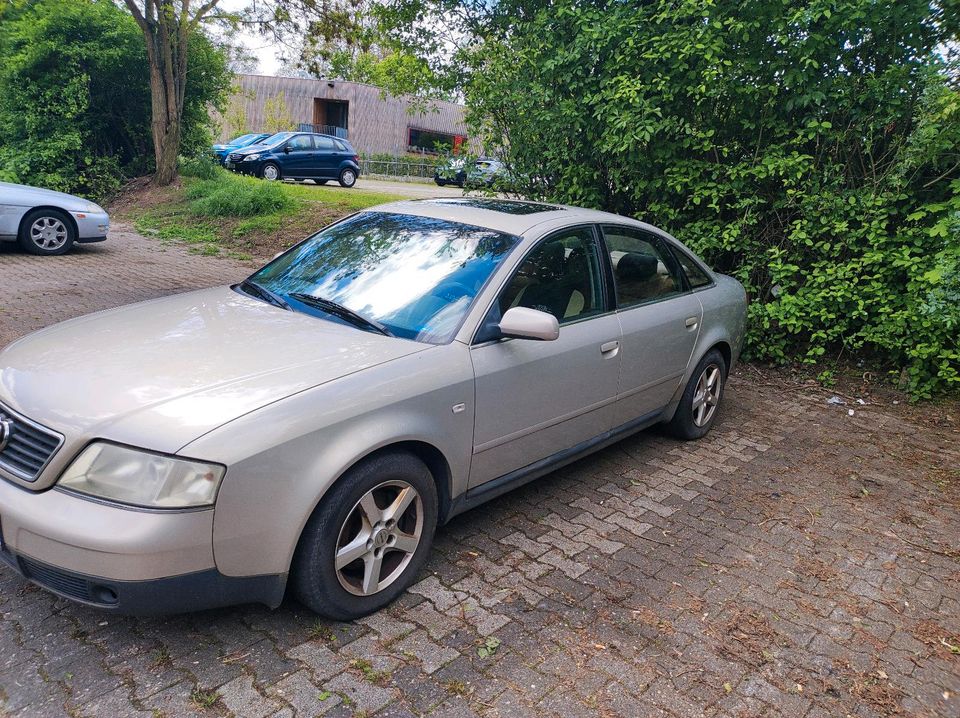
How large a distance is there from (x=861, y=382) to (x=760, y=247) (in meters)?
1.57

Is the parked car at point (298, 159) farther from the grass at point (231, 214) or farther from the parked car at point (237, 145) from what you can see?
the grass at point (231, 214)

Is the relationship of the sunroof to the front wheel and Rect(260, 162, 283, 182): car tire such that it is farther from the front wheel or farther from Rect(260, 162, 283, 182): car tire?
the front wheel

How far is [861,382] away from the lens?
690 cm

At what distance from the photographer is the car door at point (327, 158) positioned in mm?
23344

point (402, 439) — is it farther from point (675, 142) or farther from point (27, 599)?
point (675, 142)

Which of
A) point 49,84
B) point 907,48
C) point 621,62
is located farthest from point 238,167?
point 907,48

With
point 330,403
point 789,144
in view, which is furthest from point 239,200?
point 330,403

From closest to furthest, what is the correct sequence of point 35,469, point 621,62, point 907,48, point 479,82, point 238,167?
point 35,469 < point 907,48 < point 621,62 < point 479,82 < point 238,167

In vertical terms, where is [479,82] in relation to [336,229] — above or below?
above

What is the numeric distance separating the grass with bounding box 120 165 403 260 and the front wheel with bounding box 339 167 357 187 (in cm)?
836

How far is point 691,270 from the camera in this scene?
5.16 metres

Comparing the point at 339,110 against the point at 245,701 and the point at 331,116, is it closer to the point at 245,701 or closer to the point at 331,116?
the point at 331,116

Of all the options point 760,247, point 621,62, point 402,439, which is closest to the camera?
point 402,439

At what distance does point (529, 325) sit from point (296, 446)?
46.9 inches
